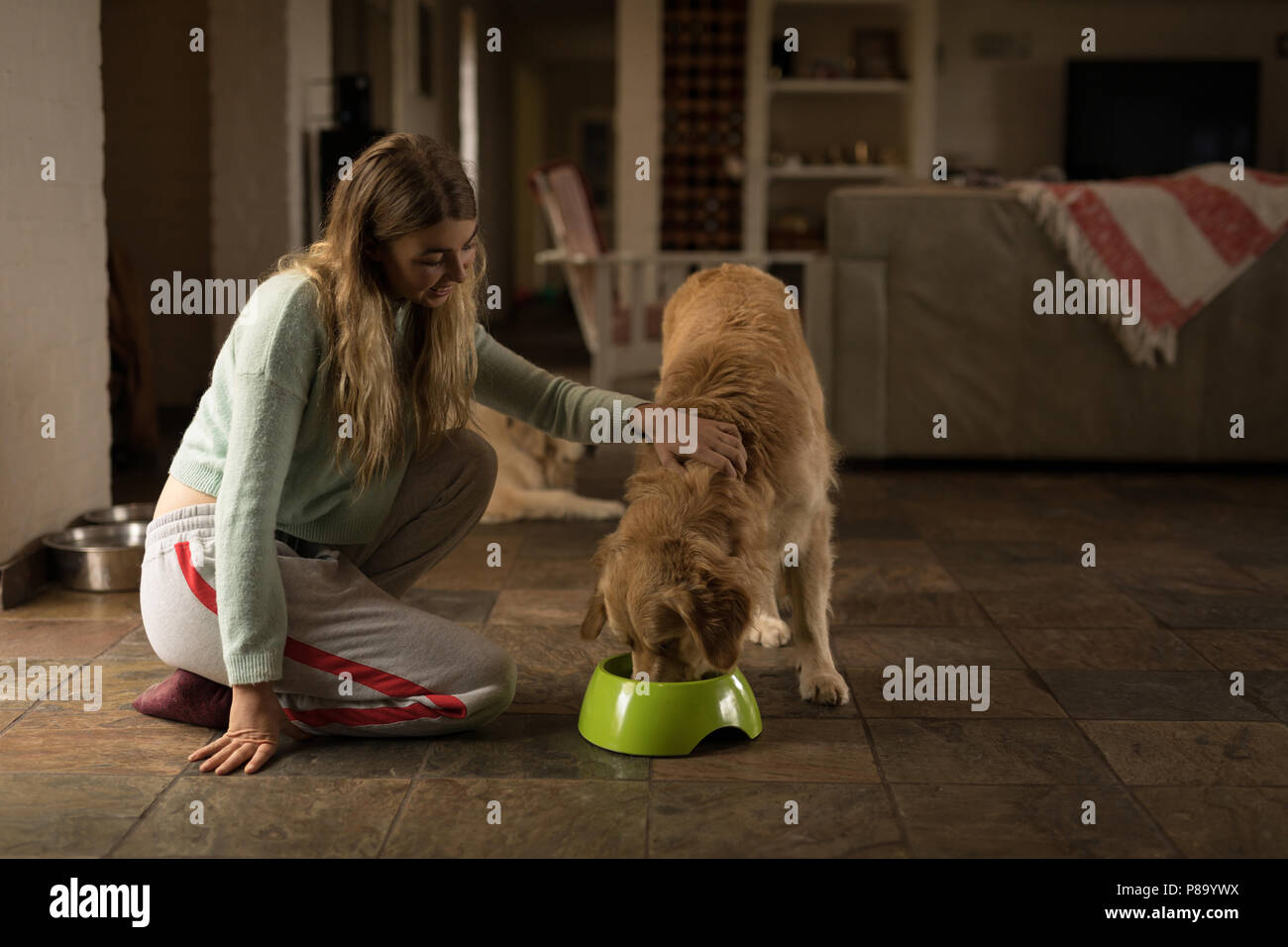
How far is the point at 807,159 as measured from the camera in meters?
8.60

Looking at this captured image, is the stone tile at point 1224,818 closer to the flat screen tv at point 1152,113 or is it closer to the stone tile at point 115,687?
the stone tile at point 115,687

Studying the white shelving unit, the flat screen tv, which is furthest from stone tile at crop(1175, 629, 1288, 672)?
the flat screen tv

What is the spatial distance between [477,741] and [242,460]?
58cm

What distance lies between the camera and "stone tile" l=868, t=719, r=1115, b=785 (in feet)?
6.31

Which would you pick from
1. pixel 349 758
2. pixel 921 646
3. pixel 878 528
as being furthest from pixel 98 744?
pixel 878 528

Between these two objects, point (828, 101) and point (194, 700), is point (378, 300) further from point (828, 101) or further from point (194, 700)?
point (828, 101)

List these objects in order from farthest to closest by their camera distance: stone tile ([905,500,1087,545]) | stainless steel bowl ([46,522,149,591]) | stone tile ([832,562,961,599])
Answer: stone tile ([905,500,1087,545]) → stone tile ([832,562,961,599]) → stainless steel bowl ([46,522,149,591])

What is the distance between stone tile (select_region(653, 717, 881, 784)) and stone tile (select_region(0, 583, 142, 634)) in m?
1.37

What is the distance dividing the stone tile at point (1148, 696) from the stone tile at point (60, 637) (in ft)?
6.08

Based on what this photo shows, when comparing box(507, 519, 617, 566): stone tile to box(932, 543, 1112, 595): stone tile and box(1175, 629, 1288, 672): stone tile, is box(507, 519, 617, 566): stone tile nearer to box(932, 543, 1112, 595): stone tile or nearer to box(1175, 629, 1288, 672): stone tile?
box(932, 543, 1112, 595): stone tile

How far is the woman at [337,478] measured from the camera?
6.16 feet

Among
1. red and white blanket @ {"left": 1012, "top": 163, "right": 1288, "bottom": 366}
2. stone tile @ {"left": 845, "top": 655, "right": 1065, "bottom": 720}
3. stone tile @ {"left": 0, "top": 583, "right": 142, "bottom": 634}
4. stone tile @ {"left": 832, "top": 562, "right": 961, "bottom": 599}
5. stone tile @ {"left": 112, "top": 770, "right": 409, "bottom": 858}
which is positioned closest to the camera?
stone tile @ {"left": 112, "top": 770, "right": 409, "bottom": 858}

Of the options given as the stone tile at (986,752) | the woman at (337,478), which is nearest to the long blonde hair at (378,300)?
the woman at (337,478)

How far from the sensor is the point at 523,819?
5.75 feet
